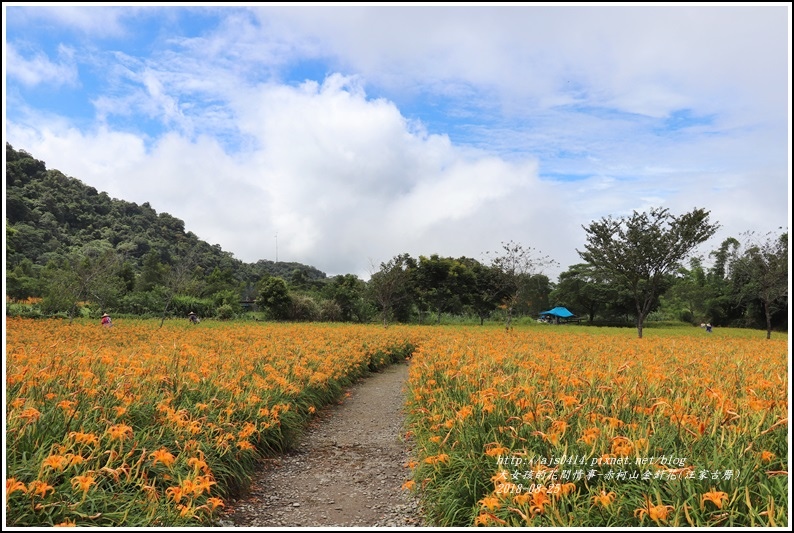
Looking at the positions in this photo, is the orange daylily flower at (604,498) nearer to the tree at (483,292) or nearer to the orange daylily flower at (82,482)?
the orange daylily flower at (82,482)

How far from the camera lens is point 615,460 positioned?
258 cm

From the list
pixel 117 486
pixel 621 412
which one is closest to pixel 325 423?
pixel 117 486

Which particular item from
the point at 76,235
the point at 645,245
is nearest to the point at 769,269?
the point at 645,245

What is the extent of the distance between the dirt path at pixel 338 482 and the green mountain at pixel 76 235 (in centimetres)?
964

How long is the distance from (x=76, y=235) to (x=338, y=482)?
29.8 metres

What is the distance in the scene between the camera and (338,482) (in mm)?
4297

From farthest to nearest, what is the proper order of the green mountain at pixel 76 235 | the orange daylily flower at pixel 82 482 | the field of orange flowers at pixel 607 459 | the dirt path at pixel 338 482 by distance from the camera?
the green mountain at pixel 76 235 < the dirt path at pixel 338 482 < the orange daylily flower at pixel 82 482 < the field of orange flowers at pixel 607 459

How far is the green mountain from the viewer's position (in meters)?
19.7

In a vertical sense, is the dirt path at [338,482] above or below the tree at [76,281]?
below

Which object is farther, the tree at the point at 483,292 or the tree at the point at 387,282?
the tree at the point at 483,292

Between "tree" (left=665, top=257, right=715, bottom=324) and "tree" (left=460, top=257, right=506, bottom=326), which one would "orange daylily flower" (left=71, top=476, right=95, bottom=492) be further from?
"tree" (left=665, top=257, right=715, bottom=324)

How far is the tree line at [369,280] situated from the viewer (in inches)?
748

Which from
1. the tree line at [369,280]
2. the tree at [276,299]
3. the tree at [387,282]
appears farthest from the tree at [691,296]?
the tree at [276,299]

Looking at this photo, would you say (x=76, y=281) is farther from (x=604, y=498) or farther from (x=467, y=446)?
(x=604, y=498)
